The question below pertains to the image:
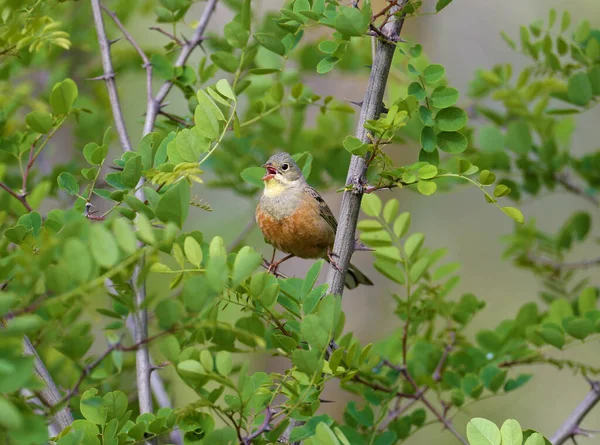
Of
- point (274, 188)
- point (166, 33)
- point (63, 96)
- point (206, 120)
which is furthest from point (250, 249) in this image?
point (274, 188)

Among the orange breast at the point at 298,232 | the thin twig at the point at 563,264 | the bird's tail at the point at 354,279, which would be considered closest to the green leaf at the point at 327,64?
the orange breast at the point at 298,232

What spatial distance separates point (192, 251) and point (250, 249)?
0.66 ft

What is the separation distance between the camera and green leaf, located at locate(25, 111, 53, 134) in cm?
247

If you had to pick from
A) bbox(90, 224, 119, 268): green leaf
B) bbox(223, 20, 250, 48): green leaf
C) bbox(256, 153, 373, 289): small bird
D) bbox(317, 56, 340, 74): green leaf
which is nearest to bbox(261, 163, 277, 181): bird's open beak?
bbox(256, 153, 373, 289): small bird

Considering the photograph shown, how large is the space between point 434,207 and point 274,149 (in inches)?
267

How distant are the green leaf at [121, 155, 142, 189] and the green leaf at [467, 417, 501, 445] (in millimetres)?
1173

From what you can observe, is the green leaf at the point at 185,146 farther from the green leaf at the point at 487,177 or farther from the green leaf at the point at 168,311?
the green leaf at the point at 487,177

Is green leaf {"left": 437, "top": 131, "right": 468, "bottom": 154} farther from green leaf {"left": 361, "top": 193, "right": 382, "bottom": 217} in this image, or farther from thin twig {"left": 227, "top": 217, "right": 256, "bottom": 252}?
thin twig {"left": 227, "top": 217, "right": 256, "bottom": 252}

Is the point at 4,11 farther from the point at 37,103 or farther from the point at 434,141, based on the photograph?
the point at 434,141

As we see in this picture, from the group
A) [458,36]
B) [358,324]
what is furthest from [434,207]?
[358,324]

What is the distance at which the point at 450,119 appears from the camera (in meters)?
2.31

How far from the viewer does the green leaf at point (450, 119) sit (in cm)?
229

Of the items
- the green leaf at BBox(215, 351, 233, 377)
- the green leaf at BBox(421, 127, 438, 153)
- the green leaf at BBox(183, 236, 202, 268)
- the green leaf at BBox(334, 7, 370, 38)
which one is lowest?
the green leaf at BBox(215, 351, 233, 377)

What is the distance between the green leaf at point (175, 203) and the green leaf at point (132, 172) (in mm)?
305
